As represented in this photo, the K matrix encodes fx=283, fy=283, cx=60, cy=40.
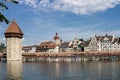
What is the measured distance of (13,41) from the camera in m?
81.5

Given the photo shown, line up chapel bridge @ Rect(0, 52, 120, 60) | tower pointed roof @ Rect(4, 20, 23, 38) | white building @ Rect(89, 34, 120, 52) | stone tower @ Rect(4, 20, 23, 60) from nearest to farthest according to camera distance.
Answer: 1. tower pointed roof @ Rect(4, 20, 23, 38)
2. stone tower @ Rect(4, 20, 23, 60)
3. chapel bridge @ Rect(0, 52, 120, 60)
4. white building @ Rect(89, 34, 120, 52)

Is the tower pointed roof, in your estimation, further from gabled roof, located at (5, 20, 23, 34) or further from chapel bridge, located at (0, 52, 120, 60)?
chapel bridge, located at (0, 52, 120, 60)

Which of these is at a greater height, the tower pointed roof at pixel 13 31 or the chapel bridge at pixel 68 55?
the tower pointed roof at pixel 13 31

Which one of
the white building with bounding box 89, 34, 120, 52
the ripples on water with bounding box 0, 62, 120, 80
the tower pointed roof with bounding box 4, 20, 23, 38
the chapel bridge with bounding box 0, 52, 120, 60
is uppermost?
the tower pointed roof with bounding box 4, 20, 23, 38

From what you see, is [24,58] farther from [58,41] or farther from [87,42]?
[58,41]

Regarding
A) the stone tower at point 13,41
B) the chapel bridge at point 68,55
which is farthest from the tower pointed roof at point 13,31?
the chapel bridge at point 68,55

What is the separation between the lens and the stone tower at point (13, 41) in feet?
265

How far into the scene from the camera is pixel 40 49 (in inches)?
4764

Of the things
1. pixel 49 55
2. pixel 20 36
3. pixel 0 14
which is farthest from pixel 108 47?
pixel 0 14

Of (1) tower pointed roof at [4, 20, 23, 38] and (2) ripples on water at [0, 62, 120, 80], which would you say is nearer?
(2) ripples on water at [0, 62, 120, 80]

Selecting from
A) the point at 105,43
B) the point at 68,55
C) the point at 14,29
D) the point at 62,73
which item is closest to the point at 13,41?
the point at 14,29

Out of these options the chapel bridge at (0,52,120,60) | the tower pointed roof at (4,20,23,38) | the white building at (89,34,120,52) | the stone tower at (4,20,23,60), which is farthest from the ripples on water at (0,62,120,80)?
the white building at (89,34,120,52)

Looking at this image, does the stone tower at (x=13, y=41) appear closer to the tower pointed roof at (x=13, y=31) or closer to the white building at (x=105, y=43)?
the tower pointed roof at (x=13, y=31)

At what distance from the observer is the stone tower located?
80.8 metres
